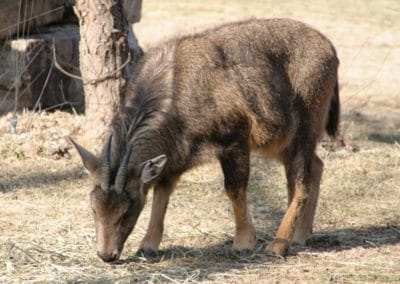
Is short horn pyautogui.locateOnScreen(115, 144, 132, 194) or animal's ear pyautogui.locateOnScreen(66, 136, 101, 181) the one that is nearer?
short horn pyautogui.locateOnScreen(115, 144, 132, 194)

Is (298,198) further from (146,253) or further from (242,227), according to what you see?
(146,253)

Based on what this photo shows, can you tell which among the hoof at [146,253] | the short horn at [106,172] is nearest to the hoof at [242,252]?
the hoof at [146,253]

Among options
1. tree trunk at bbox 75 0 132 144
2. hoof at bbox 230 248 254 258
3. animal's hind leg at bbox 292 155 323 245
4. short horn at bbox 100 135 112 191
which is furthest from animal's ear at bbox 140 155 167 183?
tree trunk at bbox 75 0 132 144

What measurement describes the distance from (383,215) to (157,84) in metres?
3.30

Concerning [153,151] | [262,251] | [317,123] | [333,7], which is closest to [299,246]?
[262,251]

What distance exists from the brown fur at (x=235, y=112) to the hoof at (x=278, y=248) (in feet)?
0.04

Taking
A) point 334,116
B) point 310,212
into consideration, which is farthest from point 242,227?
point 334,116

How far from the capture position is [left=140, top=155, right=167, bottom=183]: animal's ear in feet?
25.6

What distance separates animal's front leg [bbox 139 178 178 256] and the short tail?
204 centimetres

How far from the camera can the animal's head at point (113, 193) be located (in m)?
7.71

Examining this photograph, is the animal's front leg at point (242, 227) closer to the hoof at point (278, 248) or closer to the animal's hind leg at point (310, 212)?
the hoof at point (278, 248)

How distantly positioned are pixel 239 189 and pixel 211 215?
4.88ft

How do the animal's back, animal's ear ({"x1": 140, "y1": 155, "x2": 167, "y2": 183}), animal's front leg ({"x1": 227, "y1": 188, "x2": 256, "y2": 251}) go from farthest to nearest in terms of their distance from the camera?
animal's front leg ({"x1": 227, "y1": 188, "x2": 256, "y2": 251})
the animal's back
animal's ear ({"x1": 140, "y1": 155, "x2": 167, "y2": 183})

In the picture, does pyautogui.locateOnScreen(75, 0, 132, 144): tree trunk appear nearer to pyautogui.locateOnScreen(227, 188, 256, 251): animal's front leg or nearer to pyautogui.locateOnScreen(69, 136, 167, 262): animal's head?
pyautogui.locateOnScreen(227, 188, 256, 251): animal's front leg
